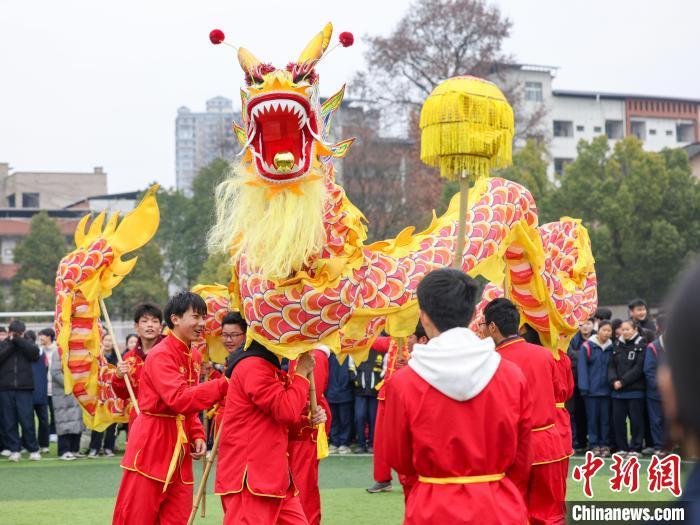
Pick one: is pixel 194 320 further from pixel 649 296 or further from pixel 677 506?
pixel 649 296

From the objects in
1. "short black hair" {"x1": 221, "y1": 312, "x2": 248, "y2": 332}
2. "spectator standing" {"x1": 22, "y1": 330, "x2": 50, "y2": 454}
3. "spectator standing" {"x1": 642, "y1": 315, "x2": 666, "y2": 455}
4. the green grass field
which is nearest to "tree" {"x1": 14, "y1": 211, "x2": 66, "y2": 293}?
"spectator standing" {"x1": 22, "y1": 330, "x2": 50, "y2": 454}

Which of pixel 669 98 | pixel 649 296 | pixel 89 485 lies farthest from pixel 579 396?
pixel 669 98

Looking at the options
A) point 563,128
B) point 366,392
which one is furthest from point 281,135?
point 563,128

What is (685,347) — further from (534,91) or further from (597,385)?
(534,91)

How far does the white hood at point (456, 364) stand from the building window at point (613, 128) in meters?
43.8

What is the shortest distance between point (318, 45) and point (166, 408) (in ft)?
6.82

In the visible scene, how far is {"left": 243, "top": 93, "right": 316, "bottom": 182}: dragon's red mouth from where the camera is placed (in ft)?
15.8

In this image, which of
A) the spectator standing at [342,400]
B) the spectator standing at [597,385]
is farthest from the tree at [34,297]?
the spectator standing at [597,385]

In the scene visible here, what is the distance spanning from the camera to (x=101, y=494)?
31.5ft

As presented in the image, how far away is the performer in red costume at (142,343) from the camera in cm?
639

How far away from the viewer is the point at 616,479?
8992 mm

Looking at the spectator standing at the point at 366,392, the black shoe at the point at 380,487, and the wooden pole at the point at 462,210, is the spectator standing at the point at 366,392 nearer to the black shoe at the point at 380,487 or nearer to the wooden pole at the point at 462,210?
the black shoe at the point at 380,487

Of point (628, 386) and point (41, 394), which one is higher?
point (628, 386)

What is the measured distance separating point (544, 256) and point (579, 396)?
231 inches
